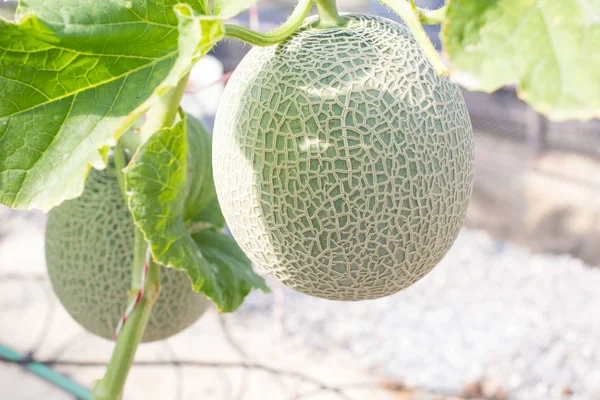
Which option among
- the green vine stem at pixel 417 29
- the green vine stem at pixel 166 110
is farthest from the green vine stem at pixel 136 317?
the green vine stem at pixel 417 29

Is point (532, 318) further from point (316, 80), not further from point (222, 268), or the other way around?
point (316, 80)

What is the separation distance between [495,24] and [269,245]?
0.36 metres

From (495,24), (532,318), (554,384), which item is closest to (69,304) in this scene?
(495,24)

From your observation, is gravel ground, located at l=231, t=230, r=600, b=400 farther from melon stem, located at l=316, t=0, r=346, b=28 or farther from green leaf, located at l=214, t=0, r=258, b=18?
green leaf, located at l=214, t=0, r=258, b=18

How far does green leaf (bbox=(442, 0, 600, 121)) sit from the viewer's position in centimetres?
47

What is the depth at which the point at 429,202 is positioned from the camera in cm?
71

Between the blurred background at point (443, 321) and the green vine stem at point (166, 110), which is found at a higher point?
the green vine stem at point (166, 110)

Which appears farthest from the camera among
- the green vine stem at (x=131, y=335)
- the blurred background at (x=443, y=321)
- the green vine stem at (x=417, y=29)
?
the blurred background at (x=443, y=321)

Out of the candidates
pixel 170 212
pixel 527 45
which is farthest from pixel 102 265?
pixel 527 45

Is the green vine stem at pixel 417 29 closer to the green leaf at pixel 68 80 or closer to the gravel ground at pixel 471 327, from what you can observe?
the green leaf at pixel 68 80

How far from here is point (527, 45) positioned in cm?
48

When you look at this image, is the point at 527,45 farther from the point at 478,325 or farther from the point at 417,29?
the point at 478,325

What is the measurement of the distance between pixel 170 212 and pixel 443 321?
2.29 m

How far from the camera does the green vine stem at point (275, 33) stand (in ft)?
2.12
